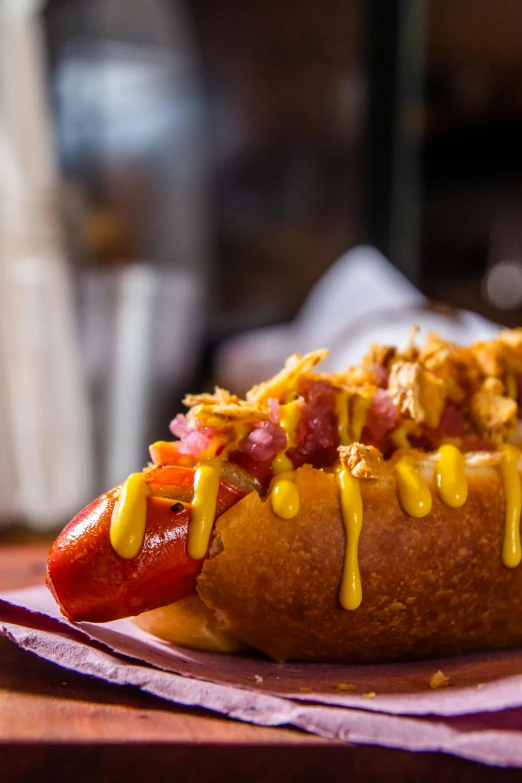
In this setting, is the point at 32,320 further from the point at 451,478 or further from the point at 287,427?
the point at 451,478

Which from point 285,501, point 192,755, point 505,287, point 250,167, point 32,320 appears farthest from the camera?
point 250,167

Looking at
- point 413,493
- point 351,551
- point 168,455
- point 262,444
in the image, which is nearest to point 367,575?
point 351,551

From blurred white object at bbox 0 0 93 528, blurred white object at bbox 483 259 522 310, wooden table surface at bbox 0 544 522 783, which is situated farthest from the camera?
blurred white object at bbox 483 259 522 310

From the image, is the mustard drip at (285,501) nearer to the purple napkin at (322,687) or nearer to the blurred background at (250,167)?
the purple napkin at (322,687)

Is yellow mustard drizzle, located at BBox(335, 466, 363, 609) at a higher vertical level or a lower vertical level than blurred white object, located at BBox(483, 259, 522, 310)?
higher

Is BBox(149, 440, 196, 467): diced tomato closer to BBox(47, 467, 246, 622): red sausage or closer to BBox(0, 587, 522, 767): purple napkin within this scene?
BBox(47, 467, 246, 622): red sausage

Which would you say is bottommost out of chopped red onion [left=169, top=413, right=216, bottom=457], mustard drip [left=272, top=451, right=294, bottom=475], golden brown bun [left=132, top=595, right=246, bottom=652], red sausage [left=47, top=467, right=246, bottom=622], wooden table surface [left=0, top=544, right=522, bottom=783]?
golden brown bun [left=132, top=595, right=246, bottom=652]

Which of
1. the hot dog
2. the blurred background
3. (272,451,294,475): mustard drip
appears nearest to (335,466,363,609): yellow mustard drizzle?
the hot dog
